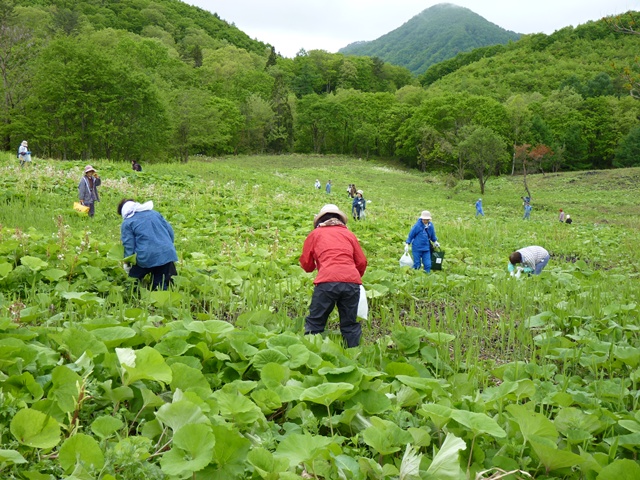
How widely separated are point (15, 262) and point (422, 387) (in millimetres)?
4947

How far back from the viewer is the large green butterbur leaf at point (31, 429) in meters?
1.52

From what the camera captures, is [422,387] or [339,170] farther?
[339,170]

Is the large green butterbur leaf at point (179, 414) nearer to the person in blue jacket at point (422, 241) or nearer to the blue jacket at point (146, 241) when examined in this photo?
the blue jacket at point (146, 241)

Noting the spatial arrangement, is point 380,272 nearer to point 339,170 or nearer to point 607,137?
point 339,170

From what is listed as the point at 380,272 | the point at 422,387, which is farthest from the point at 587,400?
the point at 380,272

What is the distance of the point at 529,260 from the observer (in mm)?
8258

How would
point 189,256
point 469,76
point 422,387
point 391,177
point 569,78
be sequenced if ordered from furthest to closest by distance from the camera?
point 469,76 → point 569,78 → point 391,177 → point 189,256 → point 422,387

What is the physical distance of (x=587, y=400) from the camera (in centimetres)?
272

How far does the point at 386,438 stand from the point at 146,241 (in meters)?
4.14

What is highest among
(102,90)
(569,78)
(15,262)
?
(569,78)

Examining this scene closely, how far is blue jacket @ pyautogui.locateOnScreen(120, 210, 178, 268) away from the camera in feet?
16.8

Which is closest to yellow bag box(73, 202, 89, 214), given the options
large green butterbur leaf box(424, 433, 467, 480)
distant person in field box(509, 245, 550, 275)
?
distant person in field box(509, 245, 550, 275)

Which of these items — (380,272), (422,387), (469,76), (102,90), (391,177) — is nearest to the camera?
(422,387)

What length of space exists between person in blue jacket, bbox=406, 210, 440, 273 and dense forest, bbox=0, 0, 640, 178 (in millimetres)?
3750
